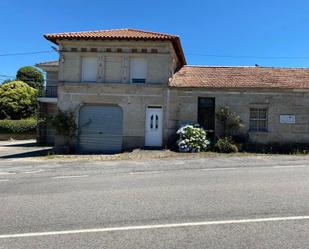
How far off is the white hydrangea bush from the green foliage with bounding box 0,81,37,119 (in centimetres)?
2198

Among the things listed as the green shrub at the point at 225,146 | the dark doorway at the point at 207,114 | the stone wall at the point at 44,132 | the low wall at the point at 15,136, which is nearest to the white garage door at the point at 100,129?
the dark doorway at the point at 207,114

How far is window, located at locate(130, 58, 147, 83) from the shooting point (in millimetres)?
22125

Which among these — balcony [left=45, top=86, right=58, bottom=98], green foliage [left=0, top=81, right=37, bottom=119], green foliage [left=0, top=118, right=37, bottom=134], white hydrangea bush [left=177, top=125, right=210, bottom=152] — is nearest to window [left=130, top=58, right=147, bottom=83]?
white hydrangea bush [left=177, top=125, right=210, bottom=152]

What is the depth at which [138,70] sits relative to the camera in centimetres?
2214

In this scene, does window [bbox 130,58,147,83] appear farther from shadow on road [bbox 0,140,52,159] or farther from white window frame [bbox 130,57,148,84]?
shadow on road [bbox 0,140,52,159]

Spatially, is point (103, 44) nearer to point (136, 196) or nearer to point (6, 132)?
point (136, 196)

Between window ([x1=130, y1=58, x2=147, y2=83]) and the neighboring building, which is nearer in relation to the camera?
the neighboring building

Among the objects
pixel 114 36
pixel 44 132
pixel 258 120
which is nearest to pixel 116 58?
pixel 114 36

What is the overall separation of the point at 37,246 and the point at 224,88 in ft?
59.5

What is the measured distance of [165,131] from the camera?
2192cm

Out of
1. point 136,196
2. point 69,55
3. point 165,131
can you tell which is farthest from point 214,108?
point 136,196

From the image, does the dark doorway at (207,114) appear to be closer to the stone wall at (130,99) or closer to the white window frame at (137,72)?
the stone wall at (130,99)

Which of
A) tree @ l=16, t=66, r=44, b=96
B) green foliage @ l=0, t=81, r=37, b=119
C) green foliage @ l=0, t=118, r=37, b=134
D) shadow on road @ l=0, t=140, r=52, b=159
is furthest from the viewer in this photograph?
tree @ l=16, t=66, r=44, b=96

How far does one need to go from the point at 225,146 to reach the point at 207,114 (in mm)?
2749
